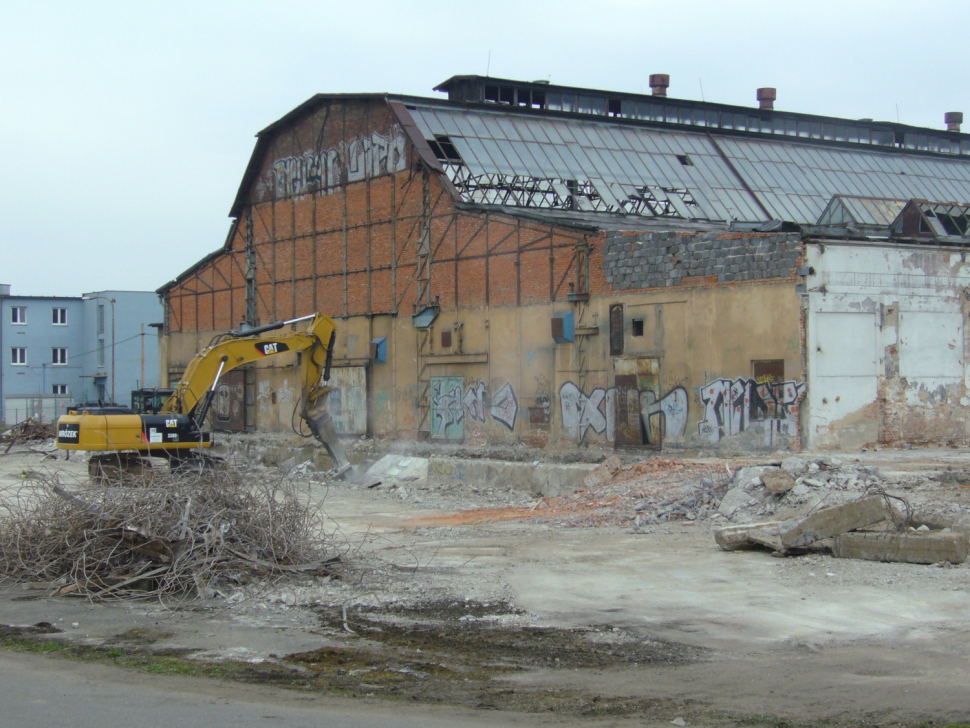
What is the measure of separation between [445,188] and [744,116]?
16.8 meters

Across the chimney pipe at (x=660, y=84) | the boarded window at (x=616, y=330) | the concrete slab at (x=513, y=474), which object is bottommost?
the concrete slab at (x=513, y=474)

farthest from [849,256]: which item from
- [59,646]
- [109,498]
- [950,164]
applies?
[950,164]

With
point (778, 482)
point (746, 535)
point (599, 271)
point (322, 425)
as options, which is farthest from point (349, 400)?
point (746, 535)

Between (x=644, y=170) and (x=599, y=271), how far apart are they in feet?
33.9

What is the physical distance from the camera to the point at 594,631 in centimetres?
862

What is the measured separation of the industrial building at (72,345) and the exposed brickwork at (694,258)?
1783 inches

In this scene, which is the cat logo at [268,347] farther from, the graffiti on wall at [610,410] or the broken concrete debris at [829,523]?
the broken concrete debris at [829,523]

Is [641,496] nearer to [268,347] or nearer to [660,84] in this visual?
[268,347]

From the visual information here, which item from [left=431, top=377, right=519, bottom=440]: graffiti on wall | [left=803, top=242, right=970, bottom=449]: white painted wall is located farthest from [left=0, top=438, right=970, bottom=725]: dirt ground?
[left=431, top=377, right=519, bottom=440]: graffiti on wall

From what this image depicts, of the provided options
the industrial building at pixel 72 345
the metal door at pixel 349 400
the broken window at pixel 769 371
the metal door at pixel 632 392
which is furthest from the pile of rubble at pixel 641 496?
the industrial building at pixel 72 345

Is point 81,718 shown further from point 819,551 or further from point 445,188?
point 445,188

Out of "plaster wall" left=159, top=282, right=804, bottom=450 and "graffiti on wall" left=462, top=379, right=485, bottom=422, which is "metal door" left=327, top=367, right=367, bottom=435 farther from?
"graffiti on wall" left=462, top=379, right=485, bottom=422

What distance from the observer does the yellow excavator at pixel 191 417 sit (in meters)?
19.0

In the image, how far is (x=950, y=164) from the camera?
42.8m
